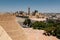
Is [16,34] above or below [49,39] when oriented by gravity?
above

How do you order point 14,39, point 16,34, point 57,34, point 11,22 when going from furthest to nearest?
point 57,34 < point 11,22 < point 16,34 < point 14,39

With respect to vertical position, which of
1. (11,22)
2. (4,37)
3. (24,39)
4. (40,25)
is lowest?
(40,25)

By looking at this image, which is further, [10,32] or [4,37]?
[10,32]

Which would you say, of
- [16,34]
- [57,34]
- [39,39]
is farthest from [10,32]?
[57,34]

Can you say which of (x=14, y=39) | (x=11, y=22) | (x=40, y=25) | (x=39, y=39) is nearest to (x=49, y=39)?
(x=39, y=39)

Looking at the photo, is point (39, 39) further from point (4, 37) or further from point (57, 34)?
point (4, 37)

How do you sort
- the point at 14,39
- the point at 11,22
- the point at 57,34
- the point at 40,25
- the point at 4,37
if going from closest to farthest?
Result: the point at 4,37 < the point at 14,39 < the point at 11,22 < the point at 57,34 < the point at 40,25

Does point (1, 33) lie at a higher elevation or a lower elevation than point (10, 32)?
higher

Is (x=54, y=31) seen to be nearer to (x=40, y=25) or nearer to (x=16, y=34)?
(x=40, y=25)

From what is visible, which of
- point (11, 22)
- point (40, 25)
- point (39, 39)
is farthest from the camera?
point (40, 25)
